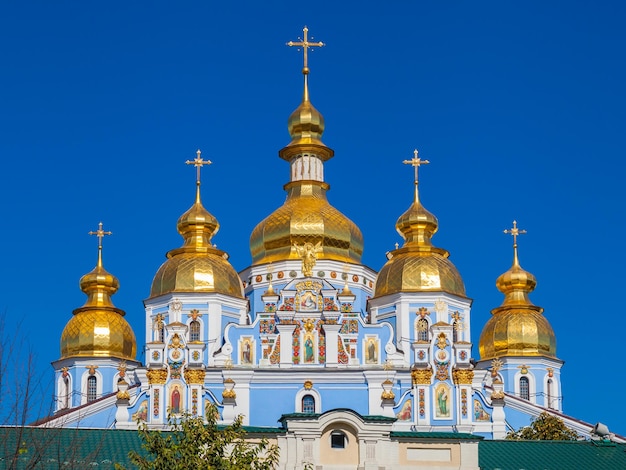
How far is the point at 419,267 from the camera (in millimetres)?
61688

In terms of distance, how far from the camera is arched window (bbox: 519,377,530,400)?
6619cm

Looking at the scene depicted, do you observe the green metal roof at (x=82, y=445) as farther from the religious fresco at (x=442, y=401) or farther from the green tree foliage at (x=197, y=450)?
the religious fresco at (x=442, y=401)

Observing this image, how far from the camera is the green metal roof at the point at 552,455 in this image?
39.9 meters

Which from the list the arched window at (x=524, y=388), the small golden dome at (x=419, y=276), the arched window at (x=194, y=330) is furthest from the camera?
the arched window at (x=524, y=388)

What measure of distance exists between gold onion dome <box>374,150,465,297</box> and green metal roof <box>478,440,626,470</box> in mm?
19998

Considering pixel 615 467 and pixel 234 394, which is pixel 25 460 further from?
pixel 234 394

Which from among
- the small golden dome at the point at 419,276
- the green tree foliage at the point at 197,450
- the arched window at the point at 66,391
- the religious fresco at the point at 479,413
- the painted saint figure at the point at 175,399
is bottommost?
the green tree foliage at the point at 197,450

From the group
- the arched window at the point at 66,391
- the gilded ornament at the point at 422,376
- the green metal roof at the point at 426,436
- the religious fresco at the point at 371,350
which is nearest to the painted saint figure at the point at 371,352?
the religious fresco at the point at 371,350

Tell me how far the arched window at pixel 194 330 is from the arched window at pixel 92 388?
645 cm

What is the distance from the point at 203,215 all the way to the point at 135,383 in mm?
8428

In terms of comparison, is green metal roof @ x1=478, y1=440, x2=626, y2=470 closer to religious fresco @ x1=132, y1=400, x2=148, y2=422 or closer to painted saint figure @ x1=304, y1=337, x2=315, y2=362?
painted saint figure @ x1=304, y1=337, x2=315, y2=362

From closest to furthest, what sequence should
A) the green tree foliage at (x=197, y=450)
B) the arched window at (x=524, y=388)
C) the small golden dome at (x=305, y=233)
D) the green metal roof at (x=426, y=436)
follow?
1. the green tree foliage at (x=197, y=450)
2. the green metal roof at (x=426, y=436)
3. the small golden dome at (x=305, y=233)
4. the arched window at (x=524, y=388)

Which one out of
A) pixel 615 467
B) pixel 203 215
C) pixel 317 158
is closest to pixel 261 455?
pixel 615 467

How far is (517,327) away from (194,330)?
14.7m
